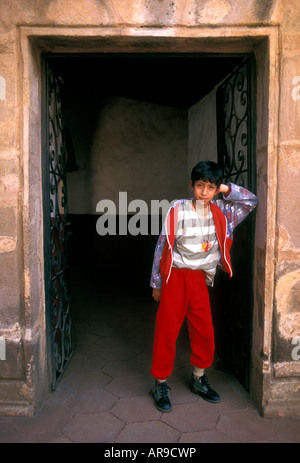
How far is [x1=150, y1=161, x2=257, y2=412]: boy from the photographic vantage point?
8.73ft

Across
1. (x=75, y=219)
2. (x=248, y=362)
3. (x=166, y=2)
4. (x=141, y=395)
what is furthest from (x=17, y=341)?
(x=75, y=219)

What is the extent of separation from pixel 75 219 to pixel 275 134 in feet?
17.8

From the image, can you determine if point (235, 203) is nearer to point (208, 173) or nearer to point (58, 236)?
point (208, 173)

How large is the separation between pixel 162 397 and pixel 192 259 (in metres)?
1.08

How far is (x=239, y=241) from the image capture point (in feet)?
10.2

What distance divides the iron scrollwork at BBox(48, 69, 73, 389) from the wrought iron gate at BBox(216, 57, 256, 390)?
4.84 ft

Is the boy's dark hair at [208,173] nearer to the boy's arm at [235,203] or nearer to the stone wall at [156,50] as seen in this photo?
the boy's arm at [235,203]

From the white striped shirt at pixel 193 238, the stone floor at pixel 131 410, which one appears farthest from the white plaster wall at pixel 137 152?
the white striped shirt at pixel 193 238

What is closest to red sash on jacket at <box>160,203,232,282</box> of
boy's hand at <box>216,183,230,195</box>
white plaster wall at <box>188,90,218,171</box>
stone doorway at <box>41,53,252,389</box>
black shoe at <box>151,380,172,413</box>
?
boy's hand at <box>216,183,230,195</box>

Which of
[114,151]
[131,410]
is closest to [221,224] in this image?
[131,410]

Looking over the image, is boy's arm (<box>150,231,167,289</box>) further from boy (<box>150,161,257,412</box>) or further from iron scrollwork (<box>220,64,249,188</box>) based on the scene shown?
iron scrollwork (<box>220,64,249,188</box>)

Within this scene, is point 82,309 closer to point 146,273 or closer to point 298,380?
point 146,273

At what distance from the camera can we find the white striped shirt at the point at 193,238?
2664mm

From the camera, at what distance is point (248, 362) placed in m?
2.89
